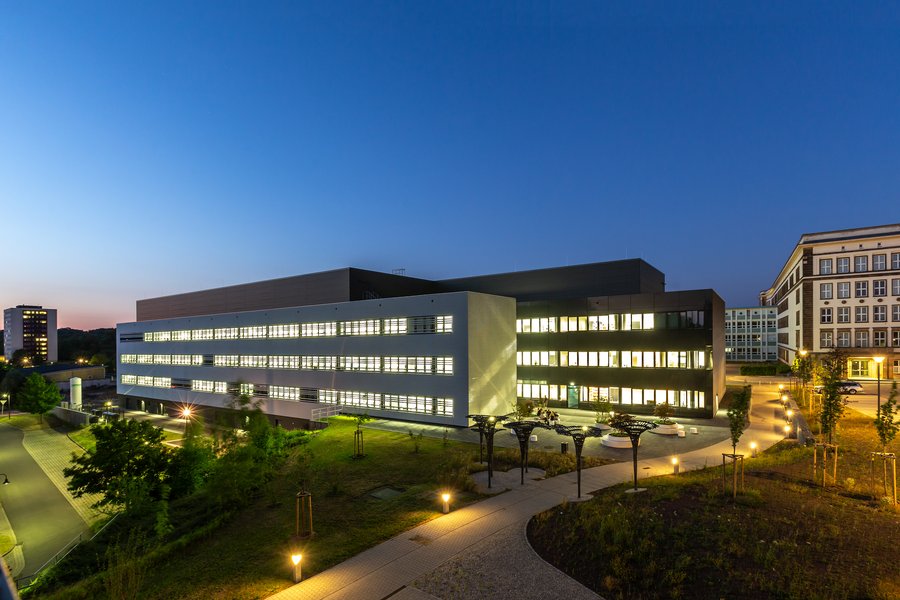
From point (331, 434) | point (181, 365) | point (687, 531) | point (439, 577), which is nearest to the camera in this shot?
point (439, 577)

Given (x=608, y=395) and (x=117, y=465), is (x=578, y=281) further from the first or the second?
(x=117, y=465)

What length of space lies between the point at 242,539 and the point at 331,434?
61.7 ft

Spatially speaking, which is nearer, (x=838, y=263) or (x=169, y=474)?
(x=169, y=474)

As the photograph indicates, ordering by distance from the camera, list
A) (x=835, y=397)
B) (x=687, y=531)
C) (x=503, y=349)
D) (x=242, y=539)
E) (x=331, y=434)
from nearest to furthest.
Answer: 1. (x=687, y=531)
2. (x=242, y=539)
3. (x=835, y=397)
4. (x=331, y=434)
5. (x=503, y=349)

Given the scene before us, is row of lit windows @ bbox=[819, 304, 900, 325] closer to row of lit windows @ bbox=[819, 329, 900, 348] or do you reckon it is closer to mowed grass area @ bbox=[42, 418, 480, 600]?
row of lit windows @ bbox=[819, 329, 900, 348]

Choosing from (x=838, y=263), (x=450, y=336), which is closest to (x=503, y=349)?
(x=450, y=336)

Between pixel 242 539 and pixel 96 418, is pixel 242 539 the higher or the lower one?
the higher one

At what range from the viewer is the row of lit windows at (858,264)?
5777cm

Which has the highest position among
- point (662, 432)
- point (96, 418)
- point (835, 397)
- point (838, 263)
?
point (838, 263)

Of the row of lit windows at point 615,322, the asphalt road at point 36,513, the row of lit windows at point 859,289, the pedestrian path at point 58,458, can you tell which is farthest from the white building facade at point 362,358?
the row of lit windows at point 859,289

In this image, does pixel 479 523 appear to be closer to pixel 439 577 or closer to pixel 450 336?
pixel 439 577

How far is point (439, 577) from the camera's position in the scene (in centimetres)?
1256

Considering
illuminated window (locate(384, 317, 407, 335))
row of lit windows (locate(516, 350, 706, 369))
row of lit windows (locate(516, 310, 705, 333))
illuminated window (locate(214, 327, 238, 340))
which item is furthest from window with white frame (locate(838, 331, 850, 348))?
illuminated window (locate(214, 327, 238, 340))

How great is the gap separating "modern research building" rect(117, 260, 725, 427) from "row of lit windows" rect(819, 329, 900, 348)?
88.5 ft
